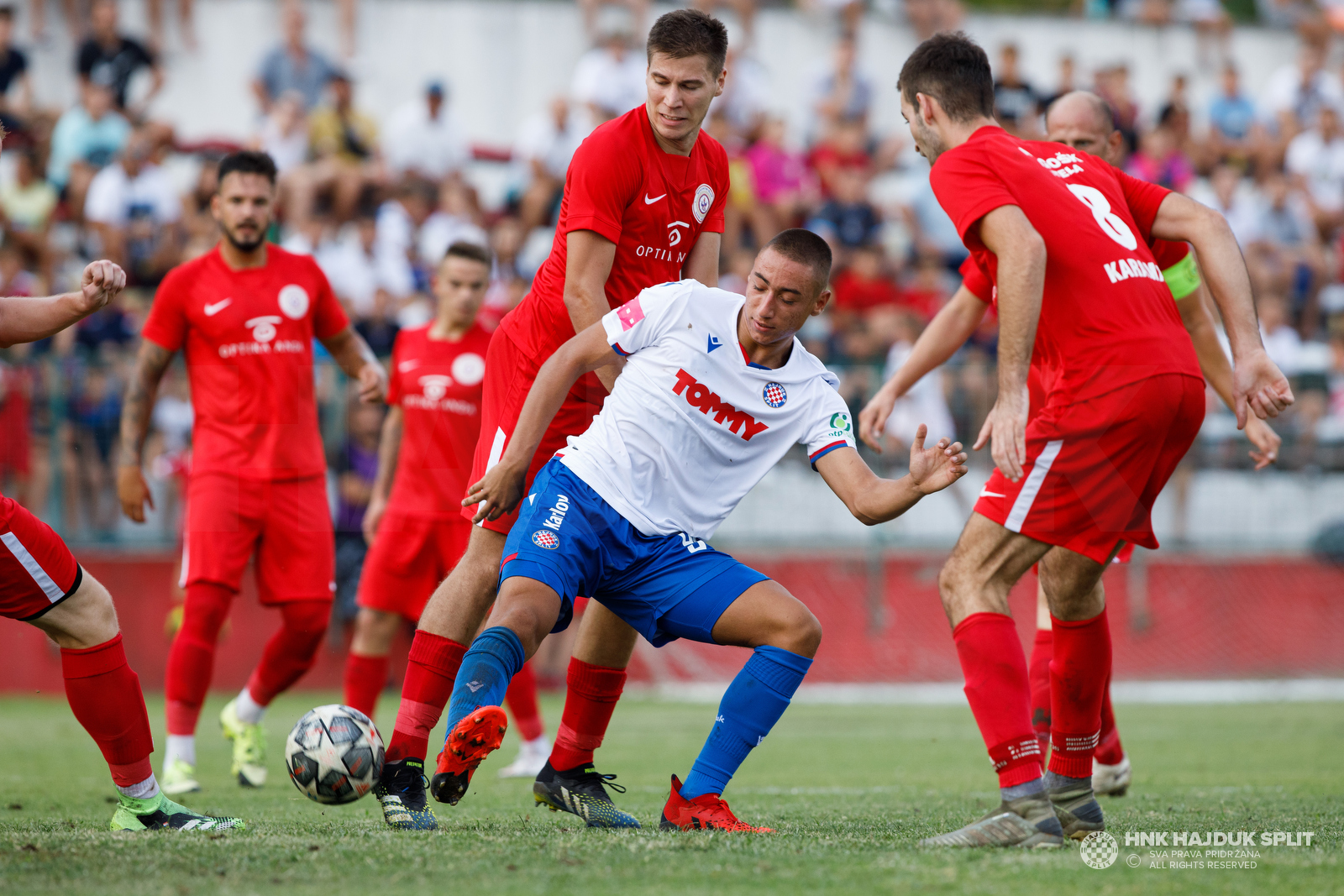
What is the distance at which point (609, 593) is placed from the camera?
5094mm

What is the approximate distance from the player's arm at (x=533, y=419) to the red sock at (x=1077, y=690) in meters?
2.12

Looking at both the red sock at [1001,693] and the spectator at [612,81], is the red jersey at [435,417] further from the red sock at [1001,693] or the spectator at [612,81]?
the spectator at [612,81]

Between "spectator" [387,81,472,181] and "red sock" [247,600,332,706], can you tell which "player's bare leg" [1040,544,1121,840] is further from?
"spectator" [387,81,472,181]

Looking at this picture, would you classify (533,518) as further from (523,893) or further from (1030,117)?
(1030,117)

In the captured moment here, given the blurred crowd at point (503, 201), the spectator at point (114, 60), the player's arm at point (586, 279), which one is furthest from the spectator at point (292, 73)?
the player's arm at point (586, 279)

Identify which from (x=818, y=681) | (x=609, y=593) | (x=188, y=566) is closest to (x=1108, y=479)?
(x=609, y=593)

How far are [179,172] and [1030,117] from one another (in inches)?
440

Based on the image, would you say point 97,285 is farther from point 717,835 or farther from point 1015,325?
point 1015,325

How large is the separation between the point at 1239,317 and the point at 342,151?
540 inches

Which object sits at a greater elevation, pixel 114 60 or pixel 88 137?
pixel 114 60

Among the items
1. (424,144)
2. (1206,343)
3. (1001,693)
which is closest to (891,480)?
(1001,693)

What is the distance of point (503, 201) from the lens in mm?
18031

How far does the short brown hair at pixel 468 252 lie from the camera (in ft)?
27.6

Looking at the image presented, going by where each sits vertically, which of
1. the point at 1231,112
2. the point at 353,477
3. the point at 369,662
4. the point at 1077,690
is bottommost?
the point at 353,477
